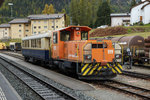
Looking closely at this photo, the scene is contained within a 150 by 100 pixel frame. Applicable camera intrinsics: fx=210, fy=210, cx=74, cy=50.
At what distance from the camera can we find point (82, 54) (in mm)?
11219

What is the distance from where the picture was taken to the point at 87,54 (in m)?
11.3

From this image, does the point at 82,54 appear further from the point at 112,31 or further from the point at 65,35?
the point at 112,31

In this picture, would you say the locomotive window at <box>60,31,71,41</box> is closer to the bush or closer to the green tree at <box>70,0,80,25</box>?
the bush

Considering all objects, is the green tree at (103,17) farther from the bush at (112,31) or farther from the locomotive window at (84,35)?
the locomotive window at (84,35)

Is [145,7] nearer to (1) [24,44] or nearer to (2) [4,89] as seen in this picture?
(1) [24,44]

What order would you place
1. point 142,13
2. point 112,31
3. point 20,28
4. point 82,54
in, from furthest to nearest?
point 20,28 < point 142,13 < point 112,31 < point 82,54

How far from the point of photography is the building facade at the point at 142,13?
57.3 meters

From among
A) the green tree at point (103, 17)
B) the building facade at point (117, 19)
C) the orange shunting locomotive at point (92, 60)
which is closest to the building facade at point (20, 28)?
the green tree at point (103, 17)

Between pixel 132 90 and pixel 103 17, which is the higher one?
pixel 103 17

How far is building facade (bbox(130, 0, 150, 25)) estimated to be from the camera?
188ft

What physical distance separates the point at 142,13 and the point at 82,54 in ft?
175

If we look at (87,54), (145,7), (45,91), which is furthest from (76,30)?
(145,7)

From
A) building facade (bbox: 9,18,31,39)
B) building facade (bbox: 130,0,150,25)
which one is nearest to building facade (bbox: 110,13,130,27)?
building facade (bbox: 130,0,150,25)

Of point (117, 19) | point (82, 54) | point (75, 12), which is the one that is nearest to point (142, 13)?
point (117, 19)
